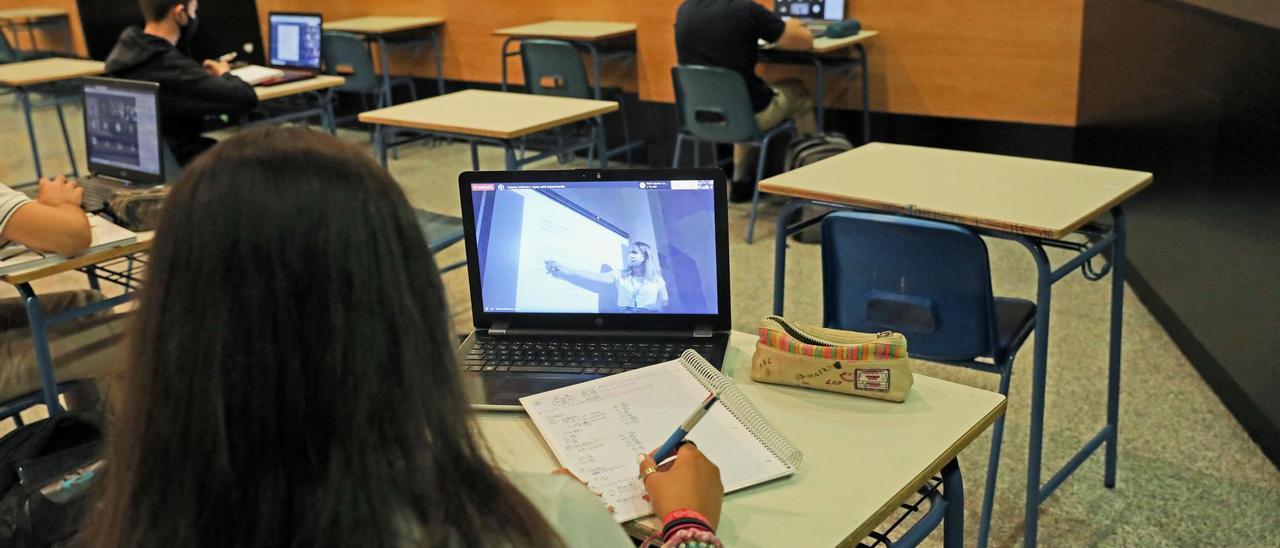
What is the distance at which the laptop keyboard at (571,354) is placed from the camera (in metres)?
1.46

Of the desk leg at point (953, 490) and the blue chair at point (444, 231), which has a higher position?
the desk leg at point (953, 490)

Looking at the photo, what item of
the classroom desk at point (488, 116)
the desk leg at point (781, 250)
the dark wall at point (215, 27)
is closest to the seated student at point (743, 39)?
the classroom desk at point (488, 116)

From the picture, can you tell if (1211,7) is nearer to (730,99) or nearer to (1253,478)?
(1253,478)

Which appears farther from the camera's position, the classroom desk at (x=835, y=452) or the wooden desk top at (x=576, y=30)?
the wooden desk top at (x=576, y=30)

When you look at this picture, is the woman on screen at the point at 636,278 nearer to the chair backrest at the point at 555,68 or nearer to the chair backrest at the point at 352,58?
the chair backrest at the point at 555,68

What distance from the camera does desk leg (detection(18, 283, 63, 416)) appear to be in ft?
7.09

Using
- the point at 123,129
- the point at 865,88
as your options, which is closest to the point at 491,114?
the point at 123,129

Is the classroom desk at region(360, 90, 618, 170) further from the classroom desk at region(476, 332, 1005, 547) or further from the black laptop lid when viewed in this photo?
the classroom desk at region(476, 332, 1005, 547)

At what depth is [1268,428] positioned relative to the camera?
248cm

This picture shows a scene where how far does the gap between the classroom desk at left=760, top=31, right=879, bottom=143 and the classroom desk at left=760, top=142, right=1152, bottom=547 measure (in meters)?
2.19

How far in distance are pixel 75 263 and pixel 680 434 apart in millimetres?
1706

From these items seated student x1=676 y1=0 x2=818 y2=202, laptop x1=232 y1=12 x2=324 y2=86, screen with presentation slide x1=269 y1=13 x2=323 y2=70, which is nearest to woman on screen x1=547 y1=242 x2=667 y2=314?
seated student x1=676 y1=0 x2=818 y2=202

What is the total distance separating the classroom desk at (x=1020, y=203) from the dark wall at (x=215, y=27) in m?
5.69

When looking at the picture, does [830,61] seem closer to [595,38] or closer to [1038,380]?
[595,38]
